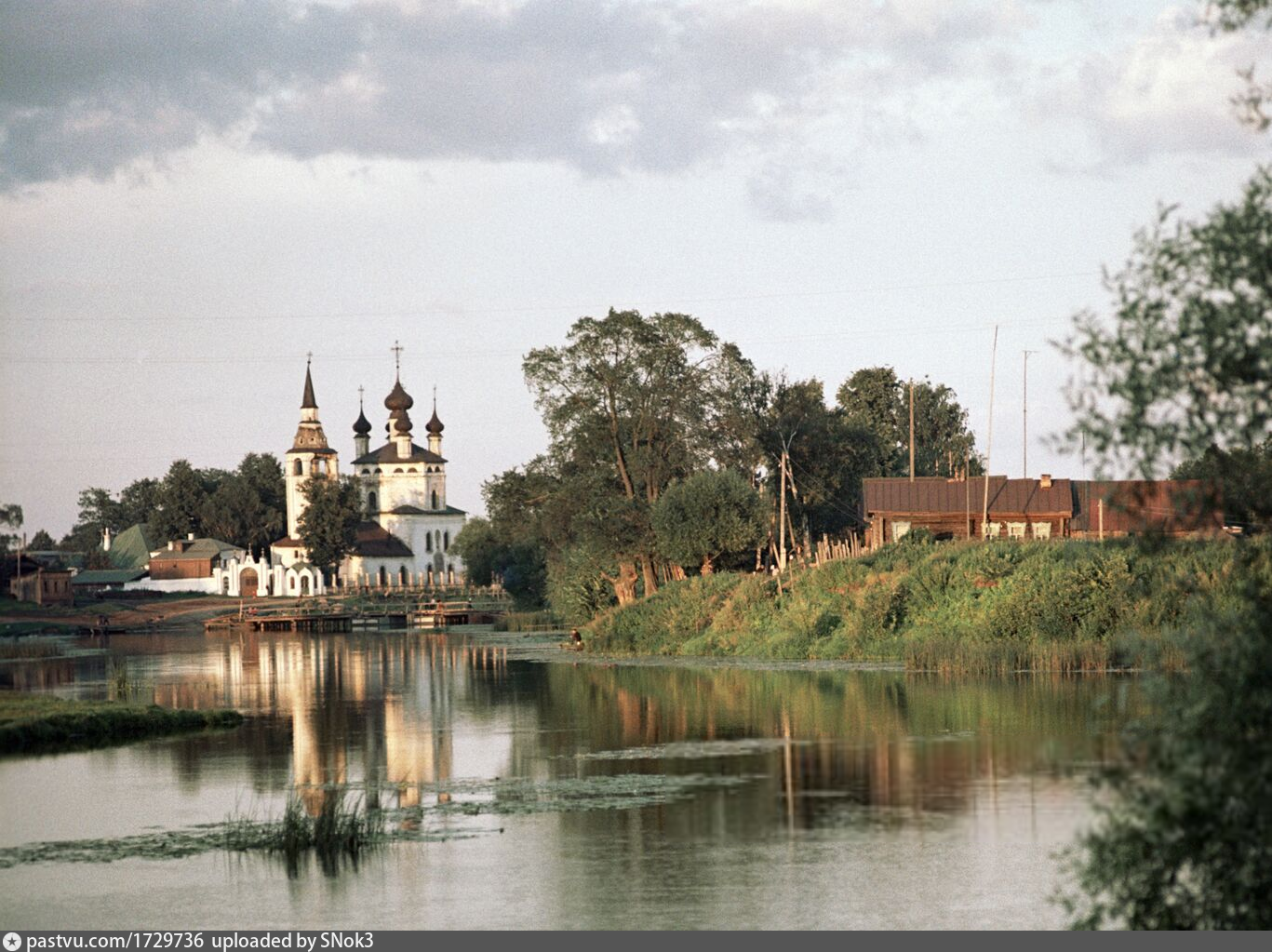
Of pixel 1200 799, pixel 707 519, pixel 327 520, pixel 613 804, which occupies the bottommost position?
pixel 613 804

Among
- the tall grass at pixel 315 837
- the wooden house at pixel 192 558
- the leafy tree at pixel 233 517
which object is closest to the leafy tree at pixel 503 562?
the wooden house at pixel 192 558

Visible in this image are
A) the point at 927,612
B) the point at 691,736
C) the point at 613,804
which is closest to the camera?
the point at 613,804

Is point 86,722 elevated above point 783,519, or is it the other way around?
point 783,519

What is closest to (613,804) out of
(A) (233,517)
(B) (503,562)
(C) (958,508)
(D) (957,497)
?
(C) (958,508)

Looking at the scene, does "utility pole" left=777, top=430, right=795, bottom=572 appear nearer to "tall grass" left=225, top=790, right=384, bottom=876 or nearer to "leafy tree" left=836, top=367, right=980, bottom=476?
"leafy tree" left=836, top=367, right=980, bottom=476

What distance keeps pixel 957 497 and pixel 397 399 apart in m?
99.0

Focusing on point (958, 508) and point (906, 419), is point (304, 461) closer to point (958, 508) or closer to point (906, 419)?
point (906, 419)

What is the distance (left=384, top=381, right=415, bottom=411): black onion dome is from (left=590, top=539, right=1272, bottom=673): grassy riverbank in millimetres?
98878

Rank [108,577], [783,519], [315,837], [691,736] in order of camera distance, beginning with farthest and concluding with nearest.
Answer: [108,577], [783,519], [691,736], [315,837]

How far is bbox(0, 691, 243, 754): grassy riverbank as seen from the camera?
3484 cm

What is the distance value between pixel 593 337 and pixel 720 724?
41.0 meters

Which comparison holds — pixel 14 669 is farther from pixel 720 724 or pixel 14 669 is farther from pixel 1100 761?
pixel 1100 761

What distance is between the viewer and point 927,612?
168 ft

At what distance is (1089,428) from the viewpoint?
49.6ft
